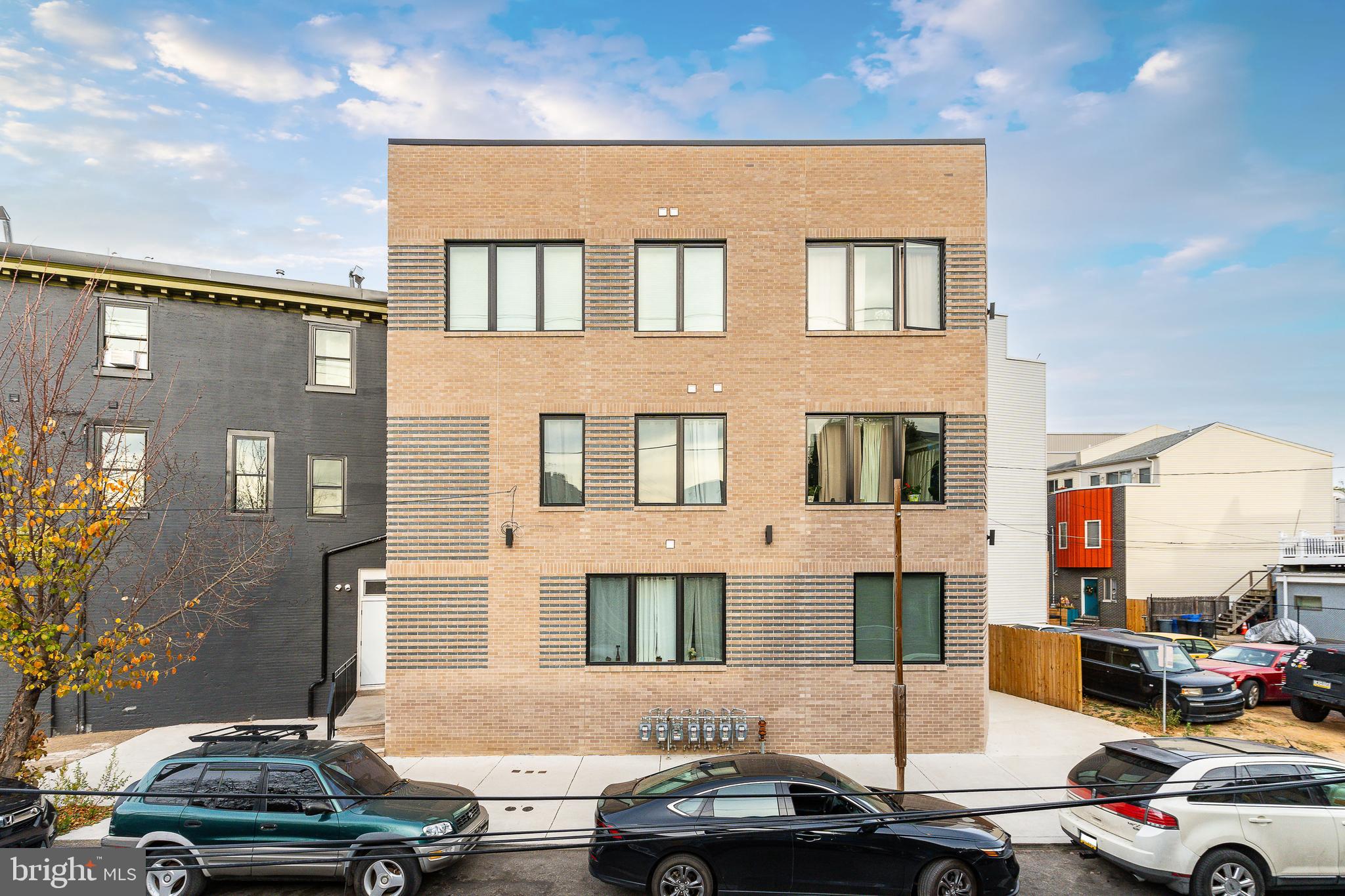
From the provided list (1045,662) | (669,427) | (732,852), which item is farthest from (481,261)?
(1045,662)

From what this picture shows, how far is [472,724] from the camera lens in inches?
531

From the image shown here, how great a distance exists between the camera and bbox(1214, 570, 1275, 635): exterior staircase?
28.8 m

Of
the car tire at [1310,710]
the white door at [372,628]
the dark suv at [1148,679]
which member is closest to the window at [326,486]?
the white door at [372,628]

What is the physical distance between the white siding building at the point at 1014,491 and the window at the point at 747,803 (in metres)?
18.3

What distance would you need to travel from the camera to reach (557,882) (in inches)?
350

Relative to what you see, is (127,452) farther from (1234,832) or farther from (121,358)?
(1234,832)

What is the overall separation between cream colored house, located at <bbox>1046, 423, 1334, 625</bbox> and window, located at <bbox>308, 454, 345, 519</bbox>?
31252mm

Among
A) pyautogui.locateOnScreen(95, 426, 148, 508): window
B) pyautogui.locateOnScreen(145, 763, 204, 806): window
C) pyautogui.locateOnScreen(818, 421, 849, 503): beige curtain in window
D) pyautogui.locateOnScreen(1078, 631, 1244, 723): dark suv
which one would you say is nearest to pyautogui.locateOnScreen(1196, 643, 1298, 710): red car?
pyautogui.locateOnScreen(1078, 631, 1244, 723): dark suv

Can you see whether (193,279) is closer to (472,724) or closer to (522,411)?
(522,411)

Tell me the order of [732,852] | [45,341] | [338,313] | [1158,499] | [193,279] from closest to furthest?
[732,852] < [45,341] < [193,279] < [338,313] < [1158,499]

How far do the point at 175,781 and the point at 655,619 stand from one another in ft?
25.1

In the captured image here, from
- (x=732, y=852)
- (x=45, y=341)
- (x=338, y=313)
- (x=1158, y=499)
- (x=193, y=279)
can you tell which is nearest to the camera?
(x=732, y=852)

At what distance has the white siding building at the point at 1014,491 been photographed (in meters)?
24.5

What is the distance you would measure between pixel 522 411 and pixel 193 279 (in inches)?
323
